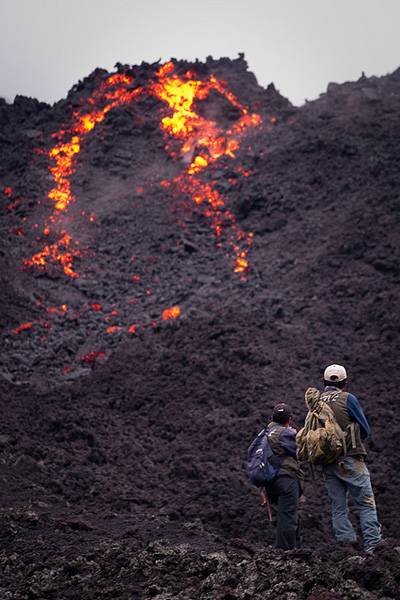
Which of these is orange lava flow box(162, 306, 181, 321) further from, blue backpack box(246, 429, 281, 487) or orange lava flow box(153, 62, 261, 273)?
blue backpack box(246, 429, 281, 487)

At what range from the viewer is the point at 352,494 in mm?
5418

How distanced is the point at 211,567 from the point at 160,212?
640 inches

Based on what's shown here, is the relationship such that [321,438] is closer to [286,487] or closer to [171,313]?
[286,487]

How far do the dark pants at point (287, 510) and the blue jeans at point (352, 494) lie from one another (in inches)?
12.2

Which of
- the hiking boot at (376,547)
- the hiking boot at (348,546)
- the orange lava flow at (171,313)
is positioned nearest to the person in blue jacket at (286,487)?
the hiking boot at (348,546)

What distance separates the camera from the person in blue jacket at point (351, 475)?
531 cm

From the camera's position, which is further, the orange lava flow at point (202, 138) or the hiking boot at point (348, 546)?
the orange lava flow at point (202, 138)

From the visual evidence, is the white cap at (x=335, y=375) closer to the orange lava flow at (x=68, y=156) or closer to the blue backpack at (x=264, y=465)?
the blue backpack at (x=264, y=465)

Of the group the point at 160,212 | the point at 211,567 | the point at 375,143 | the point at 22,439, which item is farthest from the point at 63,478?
the point at 375,143

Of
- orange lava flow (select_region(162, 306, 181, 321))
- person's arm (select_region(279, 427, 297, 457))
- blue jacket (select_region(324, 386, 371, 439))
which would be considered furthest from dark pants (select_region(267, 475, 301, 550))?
orange lava flow (select_region(162, 306, 181, 321))

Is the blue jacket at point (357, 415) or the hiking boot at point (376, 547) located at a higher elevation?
the blue jacket at point (357, 415)

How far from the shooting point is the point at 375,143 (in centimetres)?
2053

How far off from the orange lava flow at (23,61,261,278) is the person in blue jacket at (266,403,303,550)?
37.7ft

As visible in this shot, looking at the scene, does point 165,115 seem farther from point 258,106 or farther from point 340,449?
point 340,449
